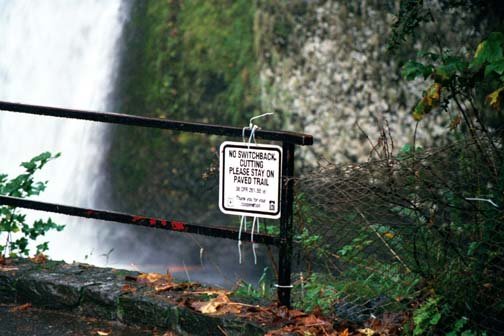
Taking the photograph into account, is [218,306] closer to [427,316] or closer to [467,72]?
[427,316]

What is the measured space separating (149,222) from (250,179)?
714mm

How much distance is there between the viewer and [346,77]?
13.1m

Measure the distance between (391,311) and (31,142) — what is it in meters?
10.7

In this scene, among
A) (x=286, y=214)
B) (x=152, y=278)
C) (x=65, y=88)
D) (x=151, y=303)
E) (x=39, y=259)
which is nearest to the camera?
(x=286, y=214)

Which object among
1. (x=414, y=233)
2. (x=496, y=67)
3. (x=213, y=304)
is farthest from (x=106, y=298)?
(x=496, y=67)

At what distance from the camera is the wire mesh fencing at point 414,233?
516 cm

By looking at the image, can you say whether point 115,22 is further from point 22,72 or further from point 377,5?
point 377,5

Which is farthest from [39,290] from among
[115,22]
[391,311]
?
[115,22]

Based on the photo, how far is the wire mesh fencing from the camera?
5.16 metres

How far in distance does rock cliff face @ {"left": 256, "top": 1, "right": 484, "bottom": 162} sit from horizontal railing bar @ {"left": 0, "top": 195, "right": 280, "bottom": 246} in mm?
6338

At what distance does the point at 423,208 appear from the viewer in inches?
214

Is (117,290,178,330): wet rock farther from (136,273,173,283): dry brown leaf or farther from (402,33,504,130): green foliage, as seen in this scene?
(402,33,504,130): green foliage

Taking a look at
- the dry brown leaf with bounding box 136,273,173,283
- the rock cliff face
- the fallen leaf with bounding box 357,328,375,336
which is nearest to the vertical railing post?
the fallen leaf with bounding box 357,328,375,336

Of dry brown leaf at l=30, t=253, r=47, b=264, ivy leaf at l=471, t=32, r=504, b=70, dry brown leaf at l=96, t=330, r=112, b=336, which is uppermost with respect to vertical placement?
ivy leaf at l=471, t=32, r=504, b=70
